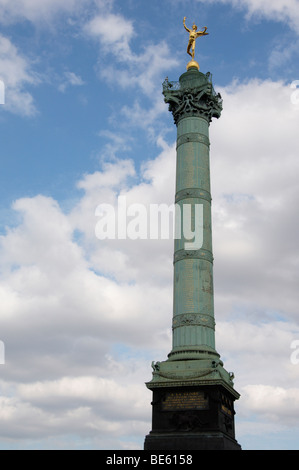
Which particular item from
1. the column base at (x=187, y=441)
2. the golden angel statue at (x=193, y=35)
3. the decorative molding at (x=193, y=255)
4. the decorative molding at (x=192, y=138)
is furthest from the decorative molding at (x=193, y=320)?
the golden angel statue at (x=193, y=35)

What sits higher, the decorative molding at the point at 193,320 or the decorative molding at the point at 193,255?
the decorative molding at the point at 193,255

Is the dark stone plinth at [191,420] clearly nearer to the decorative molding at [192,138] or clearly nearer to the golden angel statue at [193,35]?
the decorative molding at [192,138]

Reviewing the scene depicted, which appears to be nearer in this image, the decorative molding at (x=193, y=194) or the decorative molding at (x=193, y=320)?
the decorative molding at (x=193, y=320)

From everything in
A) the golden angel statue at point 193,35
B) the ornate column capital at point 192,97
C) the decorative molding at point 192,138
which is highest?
the golden angel statue at point 193,35

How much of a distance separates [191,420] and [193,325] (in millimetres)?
5968

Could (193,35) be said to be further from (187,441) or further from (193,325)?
(187,441)

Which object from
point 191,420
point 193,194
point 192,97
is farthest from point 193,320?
point 192,97

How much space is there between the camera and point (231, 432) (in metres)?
32.0

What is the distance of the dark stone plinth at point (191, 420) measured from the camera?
29297mm

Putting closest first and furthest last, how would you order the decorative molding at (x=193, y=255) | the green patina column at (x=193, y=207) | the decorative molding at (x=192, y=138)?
the green patina column at (x=193, y=207)
the decorative molding at (x=193, y=255)
the decorative molding at (x=192, y=138)
